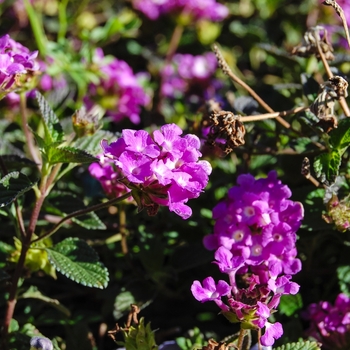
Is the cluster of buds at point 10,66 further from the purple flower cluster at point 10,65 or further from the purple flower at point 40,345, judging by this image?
the purple flower at point 40,345

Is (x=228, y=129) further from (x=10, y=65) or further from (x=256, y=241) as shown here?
(x=10, y=65)

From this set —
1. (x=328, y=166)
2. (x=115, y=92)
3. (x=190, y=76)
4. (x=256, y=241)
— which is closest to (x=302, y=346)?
(x=256, y=241)

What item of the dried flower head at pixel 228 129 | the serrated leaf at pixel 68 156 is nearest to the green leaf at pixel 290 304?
the dried flower head at pixel 228 129

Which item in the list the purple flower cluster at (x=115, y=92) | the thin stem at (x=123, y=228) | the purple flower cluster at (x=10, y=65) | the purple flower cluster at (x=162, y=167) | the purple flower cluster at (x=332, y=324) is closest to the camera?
the purple flower cluster at (x=162, y=167)

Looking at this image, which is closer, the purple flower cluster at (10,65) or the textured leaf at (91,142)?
the purple flower cluster at (10,65)

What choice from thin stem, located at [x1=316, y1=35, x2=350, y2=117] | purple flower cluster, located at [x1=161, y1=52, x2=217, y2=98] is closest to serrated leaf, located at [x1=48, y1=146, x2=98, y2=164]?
thin stem, located at [x1=316, y1=35, x2=350, y2=117]

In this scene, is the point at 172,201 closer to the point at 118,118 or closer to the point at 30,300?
the point at 30,300
